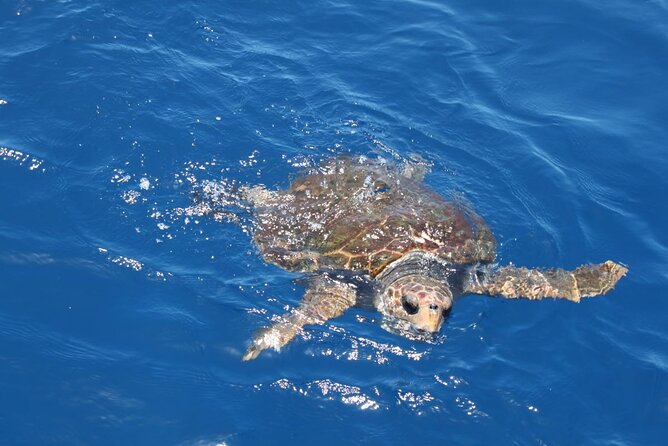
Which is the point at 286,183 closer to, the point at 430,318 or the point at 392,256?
the point at 392,256

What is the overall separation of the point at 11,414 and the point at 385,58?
843 centimetres

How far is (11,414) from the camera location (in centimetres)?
711

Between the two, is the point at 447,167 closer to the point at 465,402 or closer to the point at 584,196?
the point at 584,196

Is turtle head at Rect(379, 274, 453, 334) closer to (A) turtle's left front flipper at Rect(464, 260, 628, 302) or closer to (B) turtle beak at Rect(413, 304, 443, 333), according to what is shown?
(B) turtle beak at Rect(413, 304, 443, 333)

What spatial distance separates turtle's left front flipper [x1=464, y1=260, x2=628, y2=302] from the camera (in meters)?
8.87

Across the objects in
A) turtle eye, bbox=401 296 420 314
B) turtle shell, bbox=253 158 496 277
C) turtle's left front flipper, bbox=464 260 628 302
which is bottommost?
turtle eye, bbox=401 296 420 314

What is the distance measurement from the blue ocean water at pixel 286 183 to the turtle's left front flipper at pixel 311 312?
0.50 feet

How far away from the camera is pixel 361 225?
916cm

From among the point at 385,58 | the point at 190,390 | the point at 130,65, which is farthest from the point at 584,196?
the point at 130,65

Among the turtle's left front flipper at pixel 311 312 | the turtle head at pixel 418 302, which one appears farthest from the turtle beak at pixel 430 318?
the turtle's left front flipper at pixel 311 312

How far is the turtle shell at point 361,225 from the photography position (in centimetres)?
902

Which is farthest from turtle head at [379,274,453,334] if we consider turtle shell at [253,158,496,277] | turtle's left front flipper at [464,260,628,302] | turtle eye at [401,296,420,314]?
turtle's left front flipper at [464,260,628,302]

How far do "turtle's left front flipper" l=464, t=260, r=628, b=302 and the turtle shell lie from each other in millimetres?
300

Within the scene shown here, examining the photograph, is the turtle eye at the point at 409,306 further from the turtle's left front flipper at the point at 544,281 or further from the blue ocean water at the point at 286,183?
the turtle's left front flipper at the point at 544,281
